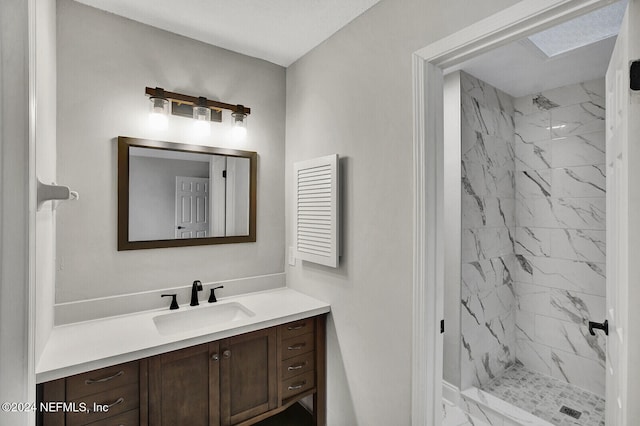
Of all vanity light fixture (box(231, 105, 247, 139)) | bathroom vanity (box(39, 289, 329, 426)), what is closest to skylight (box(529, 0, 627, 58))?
vanity light fixture (box(231, 105, 247, 139))

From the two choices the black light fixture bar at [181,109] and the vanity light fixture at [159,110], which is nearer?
the vanity light fixture at [159,110]

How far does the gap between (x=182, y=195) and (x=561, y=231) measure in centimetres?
298

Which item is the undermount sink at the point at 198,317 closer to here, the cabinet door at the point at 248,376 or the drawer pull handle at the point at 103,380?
the cabinet door at the point at 248,376

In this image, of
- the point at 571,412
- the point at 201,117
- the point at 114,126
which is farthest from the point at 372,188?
the point at 571,412

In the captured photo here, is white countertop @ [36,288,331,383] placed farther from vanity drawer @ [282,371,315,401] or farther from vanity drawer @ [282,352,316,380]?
vanity drawer @ [282,371,315,401]

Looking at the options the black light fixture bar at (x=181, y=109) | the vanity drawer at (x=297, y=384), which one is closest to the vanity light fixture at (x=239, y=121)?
the black light fixture bar at (x=181, y=109)

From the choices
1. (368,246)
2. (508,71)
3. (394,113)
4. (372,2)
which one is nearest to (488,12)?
(394,113)

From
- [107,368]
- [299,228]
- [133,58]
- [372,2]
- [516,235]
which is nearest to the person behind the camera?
[107,368]

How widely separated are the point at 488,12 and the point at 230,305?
201 centimetres

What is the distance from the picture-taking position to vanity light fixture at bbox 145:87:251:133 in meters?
1.86

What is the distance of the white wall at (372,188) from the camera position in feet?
5.03

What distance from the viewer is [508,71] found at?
7.93 feet

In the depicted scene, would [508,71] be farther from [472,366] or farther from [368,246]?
[472,366]

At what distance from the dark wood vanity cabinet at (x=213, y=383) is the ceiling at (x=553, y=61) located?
6.86 feet
